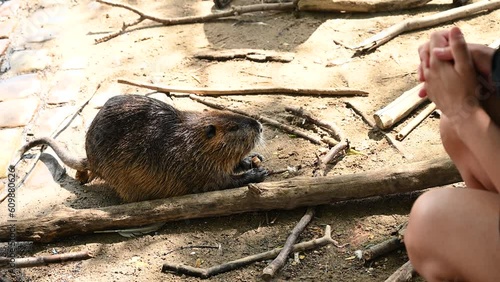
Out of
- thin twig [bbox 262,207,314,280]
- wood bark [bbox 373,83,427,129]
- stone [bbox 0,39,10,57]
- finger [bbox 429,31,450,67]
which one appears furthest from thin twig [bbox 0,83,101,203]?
finger [bbox 429,31,450,67]

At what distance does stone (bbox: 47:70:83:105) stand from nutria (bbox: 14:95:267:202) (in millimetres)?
1039

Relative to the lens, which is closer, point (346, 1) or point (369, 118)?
point (369, 118)

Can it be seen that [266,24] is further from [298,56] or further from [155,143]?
[155,143]

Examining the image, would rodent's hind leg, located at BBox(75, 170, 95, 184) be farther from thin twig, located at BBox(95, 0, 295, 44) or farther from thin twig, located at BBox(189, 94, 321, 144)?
thin twig, located at BBox(95, 0, 295, 44)

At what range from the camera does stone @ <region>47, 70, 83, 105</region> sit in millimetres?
4242

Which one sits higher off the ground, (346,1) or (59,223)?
(346,1)

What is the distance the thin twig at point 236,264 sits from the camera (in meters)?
2.67

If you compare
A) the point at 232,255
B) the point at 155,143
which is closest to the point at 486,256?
the point at 232,255

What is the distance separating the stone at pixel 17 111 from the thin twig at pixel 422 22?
2185mm

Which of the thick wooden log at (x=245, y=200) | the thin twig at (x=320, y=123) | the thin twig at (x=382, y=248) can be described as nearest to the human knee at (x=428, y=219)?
the thin twig at (x=382, y=248)

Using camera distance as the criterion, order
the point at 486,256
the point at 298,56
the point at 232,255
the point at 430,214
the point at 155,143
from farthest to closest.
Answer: the point at 298,56, the point at 155,143, the point at 232,255, the point at 430,214, the point at 486,256

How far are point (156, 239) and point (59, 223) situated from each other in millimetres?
461

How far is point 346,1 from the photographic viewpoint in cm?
469

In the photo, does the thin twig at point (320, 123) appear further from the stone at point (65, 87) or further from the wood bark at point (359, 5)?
the stone at point (65, 87)
